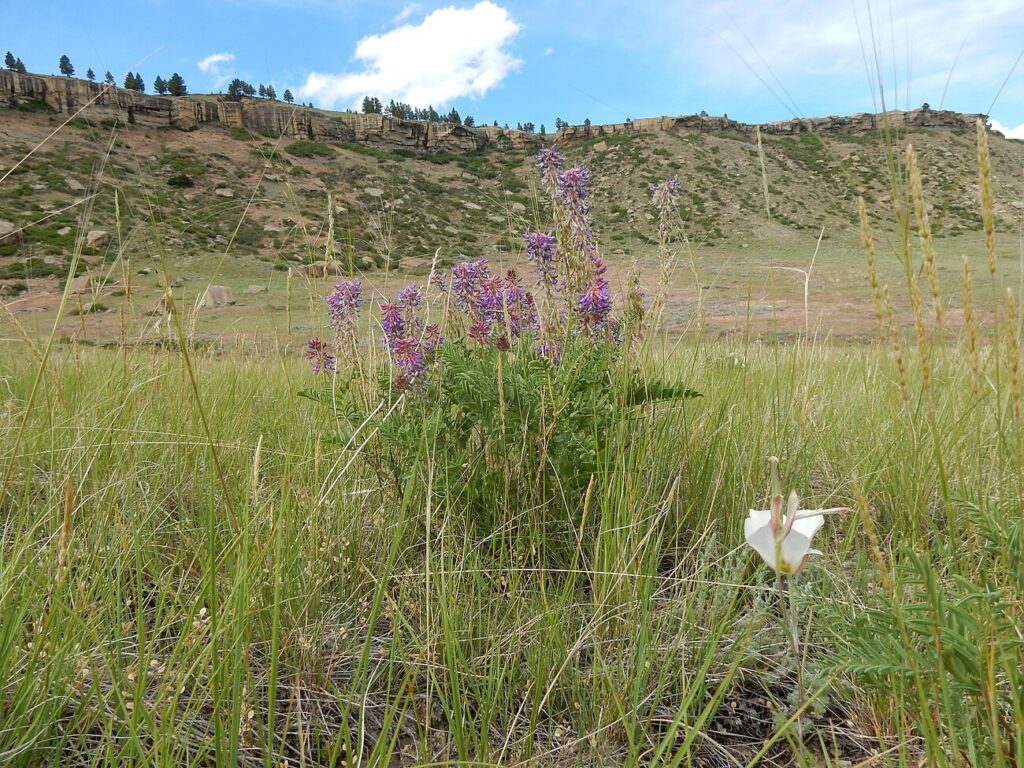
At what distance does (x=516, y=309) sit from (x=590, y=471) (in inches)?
25.1

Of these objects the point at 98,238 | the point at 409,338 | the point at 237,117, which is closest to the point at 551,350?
the point at 409,338

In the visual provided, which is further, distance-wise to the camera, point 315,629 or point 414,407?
point 414,407

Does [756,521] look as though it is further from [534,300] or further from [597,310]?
[534,300]

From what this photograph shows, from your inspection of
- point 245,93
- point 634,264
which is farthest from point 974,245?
point 245,93

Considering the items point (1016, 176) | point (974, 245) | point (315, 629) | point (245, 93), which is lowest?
point (315, 629)

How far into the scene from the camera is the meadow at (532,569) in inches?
40.5

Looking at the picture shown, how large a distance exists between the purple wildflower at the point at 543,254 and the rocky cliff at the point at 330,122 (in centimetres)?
3998

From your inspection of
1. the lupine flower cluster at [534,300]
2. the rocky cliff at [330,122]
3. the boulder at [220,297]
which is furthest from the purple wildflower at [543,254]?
the rocky cliff at [330,122]

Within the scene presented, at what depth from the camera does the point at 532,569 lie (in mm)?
1383

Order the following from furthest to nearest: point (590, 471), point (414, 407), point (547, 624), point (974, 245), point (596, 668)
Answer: point (974, 245) → point (414, 407) → point (590, 471) → point (547, 624) → point (596, 668)

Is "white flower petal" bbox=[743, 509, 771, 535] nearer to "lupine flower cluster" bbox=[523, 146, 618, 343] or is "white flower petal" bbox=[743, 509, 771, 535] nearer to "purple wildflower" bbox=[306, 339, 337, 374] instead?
"lupine flower cluster" bbox=[523, 146, 618, 343]

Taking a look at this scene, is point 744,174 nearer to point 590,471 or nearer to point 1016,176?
point 1016,176

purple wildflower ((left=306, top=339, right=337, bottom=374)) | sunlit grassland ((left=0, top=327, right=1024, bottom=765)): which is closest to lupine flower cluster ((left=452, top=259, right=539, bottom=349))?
sunlit grassland ((left=0, top=327, right=1024, bottom=765))

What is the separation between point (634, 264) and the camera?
6.38 feet
